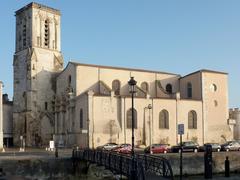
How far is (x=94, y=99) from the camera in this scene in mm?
70500

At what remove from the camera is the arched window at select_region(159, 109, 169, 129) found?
75.8 metres

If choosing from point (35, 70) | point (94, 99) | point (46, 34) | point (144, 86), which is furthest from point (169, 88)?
point (46, 34)

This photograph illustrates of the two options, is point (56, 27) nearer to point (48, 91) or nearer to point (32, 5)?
point (32, 5)

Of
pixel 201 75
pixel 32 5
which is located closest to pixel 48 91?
pixel 32 5

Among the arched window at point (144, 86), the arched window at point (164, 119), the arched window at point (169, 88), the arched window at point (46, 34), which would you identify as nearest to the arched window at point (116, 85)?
the arched window at point (144, 86)

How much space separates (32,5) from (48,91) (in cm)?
1657

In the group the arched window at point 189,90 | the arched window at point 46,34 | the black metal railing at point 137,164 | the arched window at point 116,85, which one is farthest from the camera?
the arched window at point 46,34

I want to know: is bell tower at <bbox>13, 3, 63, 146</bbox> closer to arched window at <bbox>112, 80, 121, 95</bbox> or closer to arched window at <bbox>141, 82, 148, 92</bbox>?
arched window at <bbox>112, 80, 121, 95</bbox>

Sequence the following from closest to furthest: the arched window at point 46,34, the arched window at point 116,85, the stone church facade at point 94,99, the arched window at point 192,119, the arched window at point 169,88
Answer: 1. the stone church facade at point 94,99
2. the arched window at point 192,119
3. the arched window at point 116,85
4. the arched window at point 46,34
5. the arched window at point 169,88

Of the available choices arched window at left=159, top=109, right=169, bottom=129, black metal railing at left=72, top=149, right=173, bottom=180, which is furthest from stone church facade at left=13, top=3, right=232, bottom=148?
black metal railing at left=72, top=149, right=173, bottom=180

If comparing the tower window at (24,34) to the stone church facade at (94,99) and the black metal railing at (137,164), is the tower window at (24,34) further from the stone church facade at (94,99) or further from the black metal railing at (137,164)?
the black metal railing at (137,164)

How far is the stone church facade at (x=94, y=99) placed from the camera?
235 feet

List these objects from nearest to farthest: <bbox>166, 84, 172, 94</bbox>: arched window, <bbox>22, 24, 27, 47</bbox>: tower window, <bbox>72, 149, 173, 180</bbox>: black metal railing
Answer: <bbox>72, 149, 173, 180</bbox>: black metal railing < <bbox>22, 24, 27, 47</bbox>: tower window < <bbox>166, 84, 172, 94</bbox>: arched window

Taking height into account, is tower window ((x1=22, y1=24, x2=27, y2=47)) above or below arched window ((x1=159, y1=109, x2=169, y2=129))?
above
